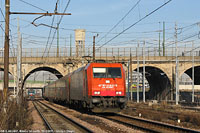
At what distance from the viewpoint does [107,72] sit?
68.3ft

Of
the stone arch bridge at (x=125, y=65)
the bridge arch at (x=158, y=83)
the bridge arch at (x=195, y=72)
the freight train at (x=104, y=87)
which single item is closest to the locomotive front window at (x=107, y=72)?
the freight train at (x=104, y=87)

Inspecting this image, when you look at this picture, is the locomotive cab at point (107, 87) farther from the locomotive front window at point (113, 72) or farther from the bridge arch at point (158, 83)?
the bridge arch at point (158, 83)

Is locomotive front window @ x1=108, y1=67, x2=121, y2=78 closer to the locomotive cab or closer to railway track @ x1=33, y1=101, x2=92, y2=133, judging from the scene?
the locomotive cab

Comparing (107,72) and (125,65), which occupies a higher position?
(125,65)

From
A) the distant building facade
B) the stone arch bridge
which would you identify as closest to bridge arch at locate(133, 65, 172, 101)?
the stone arch bridge

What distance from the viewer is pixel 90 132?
1244cm

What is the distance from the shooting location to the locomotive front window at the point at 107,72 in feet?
67.4

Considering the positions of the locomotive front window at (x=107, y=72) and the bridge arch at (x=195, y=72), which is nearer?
the locomotive front window at (x=107, y=72)

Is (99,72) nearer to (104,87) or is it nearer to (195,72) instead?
(104,87)

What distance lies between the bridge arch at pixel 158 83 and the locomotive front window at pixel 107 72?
115ft

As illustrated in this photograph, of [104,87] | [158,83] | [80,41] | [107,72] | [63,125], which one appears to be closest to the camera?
[63,125]

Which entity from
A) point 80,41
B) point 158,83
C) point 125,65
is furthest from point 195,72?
point 80,41

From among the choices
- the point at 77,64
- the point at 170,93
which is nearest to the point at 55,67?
the point at 77,64

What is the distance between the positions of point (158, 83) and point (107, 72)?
45.5m
